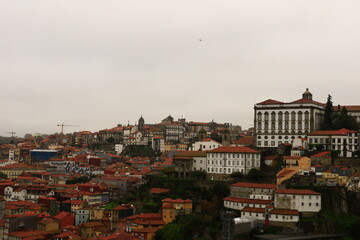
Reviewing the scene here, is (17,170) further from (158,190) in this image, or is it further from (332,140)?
(332,140)

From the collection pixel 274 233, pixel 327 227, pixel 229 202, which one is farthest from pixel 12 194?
pixel 327 227

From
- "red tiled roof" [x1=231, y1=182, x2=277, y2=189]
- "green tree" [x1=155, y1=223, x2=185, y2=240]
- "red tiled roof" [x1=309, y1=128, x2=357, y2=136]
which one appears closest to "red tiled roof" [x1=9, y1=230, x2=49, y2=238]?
"green tree" [x1=155, y1=223, x2=185, y2=240]

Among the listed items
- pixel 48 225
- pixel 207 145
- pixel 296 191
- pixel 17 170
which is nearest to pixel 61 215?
pixel 48 225

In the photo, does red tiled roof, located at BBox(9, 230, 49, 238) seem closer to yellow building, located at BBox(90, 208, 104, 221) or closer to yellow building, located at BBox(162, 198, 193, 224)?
yellow building, located at BBox(90, 208, 104, 221)

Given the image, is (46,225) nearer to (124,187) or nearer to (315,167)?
(124,187)

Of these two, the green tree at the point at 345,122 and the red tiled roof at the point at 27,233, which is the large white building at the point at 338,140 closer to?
the green tree at the point at 345,122

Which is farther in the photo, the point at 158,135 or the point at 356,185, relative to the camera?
the point at 158,135
